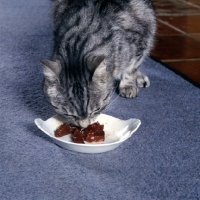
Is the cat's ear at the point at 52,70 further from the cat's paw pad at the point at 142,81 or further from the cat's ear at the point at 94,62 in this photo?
the cat's paw pad at the point at 142,81

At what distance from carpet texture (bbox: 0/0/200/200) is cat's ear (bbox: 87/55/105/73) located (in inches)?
11.8

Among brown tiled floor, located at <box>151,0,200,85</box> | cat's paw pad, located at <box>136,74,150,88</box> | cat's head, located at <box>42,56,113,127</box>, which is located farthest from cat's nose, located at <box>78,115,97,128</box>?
brown tiled floor, located at <box>151,0,200,85</box>

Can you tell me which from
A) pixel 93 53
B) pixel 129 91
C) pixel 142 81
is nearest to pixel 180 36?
pixel 142 81

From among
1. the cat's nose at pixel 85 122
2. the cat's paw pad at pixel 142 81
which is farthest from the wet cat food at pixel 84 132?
the cat's paw pad at pixel 142 81

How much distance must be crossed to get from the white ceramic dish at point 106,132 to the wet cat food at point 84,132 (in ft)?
0.06

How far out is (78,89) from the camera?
135cm

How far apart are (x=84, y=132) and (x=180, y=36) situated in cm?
166

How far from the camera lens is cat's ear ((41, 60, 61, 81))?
131 cm

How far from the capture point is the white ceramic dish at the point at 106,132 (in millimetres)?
1304

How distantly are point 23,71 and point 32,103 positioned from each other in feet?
1.19

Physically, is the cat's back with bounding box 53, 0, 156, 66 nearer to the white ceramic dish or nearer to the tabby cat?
→ the tabby cat

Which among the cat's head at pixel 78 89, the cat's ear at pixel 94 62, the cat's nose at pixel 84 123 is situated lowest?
the cat's nose at pixel 84 123

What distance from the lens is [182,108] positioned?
68.0 inches

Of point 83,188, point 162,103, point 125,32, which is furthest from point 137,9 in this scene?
point 83,188
